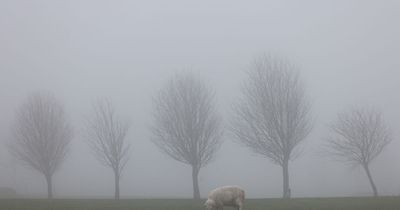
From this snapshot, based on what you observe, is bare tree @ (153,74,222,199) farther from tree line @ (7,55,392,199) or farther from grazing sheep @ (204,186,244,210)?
grazing sheep @ (204,186,244,210)

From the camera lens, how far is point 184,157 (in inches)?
1666

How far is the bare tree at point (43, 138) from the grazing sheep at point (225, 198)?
35.3 metres

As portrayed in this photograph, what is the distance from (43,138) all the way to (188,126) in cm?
1955

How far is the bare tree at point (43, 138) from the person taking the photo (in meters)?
49.3

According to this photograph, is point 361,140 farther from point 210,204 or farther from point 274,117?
point 210,204

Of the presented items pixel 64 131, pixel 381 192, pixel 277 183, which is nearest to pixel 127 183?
pixel 277 183

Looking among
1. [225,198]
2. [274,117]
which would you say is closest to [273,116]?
[274,117]

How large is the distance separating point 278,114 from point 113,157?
19.0 m

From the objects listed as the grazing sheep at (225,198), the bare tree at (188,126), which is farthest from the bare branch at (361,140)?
the grazing sheep at (225,198)

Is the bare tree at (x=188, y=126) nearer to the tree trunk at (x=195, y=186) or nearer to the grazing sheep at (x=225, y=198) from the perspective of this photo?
the tree trunk at (x=195, y=186)

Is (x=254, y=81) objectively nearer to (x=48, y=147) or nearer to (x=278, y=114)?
(x=278, y=114)

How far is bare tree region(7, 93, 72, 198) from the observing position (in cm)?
4934

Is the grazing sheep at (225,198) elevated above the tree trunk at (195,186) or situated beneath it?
elevated above

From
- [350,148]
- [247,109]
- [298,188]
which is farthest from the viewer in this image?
[298,188]
